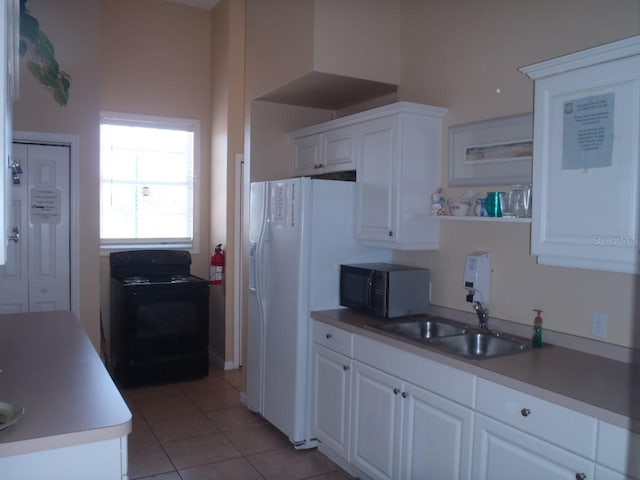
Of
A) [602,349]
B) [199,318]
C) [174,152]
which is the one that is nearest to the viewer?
[602,349]

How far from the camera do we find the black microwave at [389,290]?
3104 millimetres

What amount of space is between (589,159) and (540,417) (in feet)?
3.21

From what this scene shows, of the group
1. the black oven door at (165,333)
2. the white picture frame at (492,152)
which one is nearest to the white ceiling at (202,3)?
the black oven door at (165,333)

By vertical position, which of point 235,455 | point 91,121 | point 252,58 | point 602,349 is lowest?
point 235,455

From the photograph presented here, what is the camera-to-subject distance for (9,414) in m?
1.52

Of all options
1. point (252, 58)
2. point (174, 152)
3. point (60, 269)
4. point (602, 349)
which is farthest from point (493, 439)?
point (174, 152)

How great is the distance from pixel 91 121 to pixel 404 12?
2.48 meters

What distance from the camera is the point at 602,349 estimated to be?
2340 millimetres

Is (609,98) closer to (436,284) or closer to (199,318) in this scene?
(436,284)

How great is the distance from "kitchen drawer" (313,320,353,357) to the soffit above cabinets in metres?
1.50

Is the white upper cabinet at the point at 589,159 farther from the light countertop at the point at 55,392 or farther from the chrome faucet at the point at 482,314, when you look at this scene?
the light countertop at the point at 55,392

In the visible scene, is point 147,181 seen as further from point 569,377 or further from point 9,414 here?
point 569,377

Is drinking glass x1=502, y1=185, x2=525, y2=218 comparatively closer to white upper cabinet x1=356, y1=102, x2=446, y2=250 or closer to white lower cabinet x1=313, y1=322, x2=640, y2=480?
white upper cabinet x1=356, y1=102, x2=446, y2=250

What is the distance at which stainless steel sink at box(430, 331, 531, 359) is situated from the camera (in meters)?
2.68
